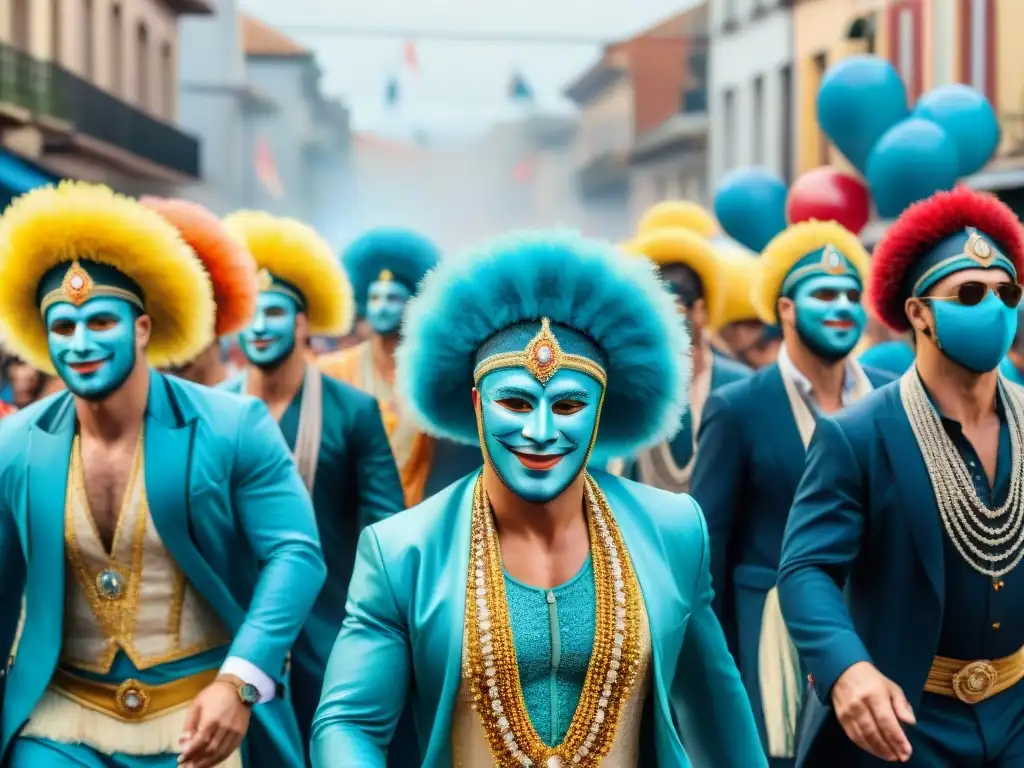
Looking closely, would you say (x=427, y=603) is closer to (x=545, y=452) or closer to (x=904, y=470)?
(x=545, y=452)

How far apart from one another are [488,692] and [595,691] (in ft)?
0.75

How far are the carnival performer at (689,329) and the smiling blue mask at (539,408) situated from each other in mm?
4699

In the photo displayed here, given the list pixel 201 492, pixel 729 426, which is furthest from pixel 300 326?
pixel 201 492

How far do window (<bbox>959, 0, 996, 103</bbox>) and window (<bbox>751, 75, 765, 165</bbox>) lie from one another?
1366cm

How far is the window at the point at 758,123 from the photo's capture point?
132 feet

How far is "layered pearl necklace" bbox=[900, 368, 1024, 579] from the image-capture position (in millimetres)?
5336

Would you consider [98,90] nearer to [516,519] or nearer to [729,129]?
[729,129]

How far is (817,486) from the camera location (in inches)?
215

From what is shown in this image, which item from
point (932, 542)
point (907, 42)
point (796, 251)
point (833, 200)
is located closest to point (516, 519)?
point (932, 542)

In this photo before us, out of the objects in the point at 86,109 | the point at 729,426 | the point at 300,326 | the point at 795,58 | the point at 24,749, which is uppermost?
the point at 795,58

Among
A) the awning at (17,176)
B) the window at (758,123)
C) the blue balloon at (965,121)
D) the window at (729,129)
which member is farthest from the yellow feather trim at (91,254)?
the window at (729,129)

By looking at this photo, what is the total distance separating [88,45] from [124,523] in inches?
1145

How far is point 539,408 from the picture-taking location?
168 inches

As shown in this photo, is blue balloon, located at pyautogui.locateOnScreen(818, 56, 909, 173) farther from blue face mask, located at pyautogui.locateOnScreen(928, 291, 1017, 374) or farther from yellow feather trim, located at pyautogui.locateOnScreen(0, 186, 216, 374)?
yellow feather trim, located at pyautogui.locateOnScreen(0, 186, 216, 374)
